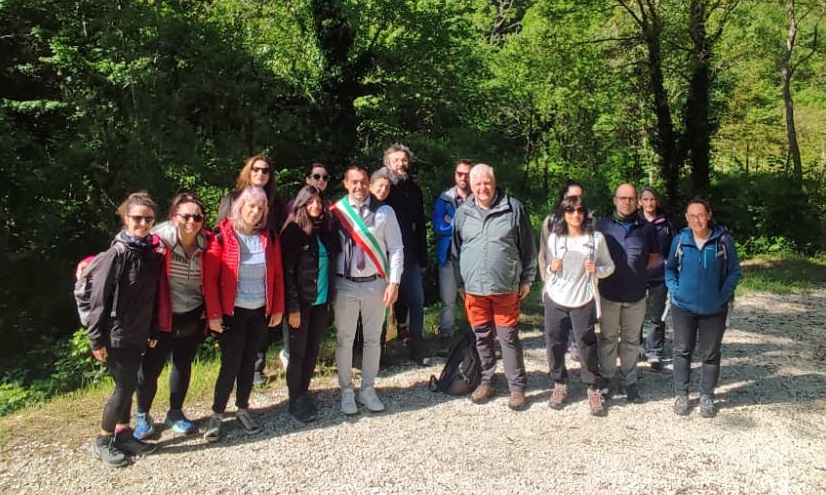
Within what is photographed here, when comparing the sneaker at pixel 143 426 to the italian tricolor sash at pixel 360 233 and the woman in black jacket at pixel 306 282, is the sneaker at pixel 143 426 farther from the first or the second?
the italian tricolor sash at pixel 360 233

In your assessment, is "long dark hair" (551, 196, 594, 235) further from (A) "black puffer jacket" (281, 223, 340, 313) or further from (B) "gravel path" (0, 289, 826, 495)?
(A) "black puffer jacket" (281, 223, 340, 313)

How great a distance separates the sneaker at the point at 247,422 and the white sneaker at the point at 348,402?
643 mm

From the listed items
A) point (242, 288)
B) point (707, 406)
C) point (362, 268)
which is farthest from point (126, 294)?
point (707, 406)

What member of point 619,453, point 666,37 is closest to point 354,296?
point 619,453

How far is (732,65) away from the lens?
599 inches

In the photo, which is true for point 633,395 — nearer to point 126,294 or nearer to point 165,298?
point 165,298

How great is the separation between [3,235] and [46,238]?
53cm

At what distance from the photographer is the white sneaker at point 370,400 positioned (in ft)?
15.0

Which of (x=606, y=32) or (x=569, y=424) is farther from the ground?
(x=606, y=32)

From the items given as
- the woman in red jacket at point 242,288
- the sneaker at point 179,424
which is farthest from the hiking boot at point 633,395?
the sneaker at point 179,424

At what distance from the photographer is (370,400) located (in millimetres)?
4633

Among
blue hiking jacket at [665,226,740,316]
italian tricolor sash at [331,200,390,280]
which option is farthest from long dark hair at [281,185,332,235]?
blue hiking jacket at [665,226,740,316]

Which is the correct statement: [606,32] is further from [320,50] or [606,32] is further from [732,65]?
[320,50]

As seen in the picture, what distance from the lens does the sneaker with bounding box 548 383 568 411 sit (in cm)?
463
